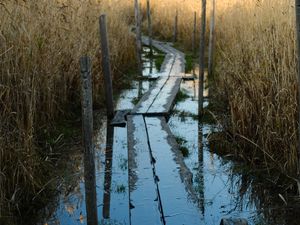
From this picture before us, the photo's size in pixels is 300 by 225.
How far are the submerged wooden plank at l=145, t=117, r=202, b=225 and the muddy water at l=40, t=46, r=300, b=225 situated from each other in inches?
5.0

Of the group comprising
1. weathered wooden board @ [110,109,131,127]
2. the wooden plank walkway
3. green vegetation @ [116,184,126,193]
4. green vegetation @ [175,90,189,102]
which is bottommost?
green vegetation @ [175,90,189,102]

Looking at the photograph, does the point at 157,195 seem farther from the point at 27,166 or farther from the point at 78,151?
the point at 78,151

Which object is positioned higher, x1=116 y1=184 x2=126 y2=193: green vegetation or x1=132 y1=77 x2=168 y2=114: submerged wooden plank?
x1=132 y1=77 x2=168 y2=114: submerged wooden plank

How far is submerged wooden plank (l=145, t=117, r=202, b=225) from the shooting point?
11.3ft

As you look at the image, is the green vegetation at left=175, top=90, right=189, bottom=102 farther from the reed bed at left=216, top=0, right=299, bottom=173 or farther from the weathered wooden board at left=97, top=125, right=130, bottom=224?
the reed bed at left=216, top=0, right=299, bottom=173

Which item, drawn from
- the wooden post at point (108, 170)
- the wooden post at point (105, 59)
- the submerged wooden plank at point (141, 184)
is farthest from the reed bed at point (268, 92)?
the wooden post at point (105, 59)

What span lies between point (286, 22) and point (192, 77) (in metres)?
5.13

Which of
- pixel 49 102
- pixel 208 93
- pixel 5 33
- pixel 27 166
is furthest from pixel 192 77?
pixel 27 166

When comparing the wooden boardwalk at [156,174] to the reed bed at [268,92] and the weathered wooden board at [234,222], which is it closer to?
the weathered wooden board at [234,222]

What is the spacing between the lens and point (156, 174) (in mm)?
4172

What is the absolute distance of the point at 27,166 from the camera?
3.69 metres

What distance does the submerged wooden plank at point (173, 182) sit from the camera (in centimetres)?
343

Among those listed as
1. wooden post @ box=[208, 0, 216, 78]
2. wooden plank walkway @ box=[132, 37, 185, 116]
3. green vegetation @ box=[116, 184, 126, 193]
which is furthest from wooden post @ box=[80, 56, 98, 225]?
wooden post @ box=[208, 0, 216, 78]

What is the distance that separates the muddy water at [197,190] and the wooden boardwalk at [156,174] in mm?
132
